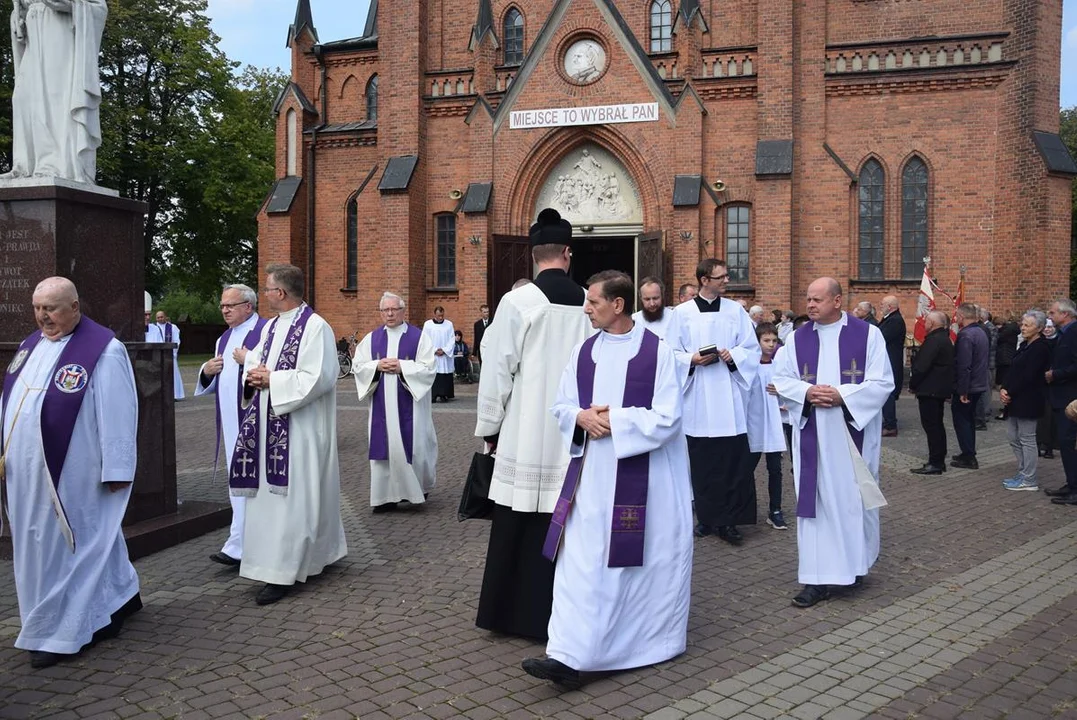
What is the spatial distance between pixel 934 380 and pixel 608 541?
25.1ft

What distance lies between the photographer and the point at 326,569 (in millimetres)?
6270

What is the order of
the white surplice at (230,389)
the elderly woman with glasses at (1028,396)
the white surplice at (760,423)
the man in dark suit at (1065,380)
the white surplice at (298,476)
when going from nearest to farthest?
1. the white surplice at (298,476)
2. the white surplice at (230,389)
3. the white surplice at (760,423)
4. the man in dark suit at (1065,380)
5. the elderly woman with glasses at (1028,396)

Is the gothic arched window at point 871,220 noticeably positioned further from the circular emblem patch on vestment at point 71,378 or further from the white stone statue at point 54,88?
the circular emblem patch on vestment at point 71,378

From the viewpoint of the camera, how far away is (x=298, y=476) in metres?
5.80

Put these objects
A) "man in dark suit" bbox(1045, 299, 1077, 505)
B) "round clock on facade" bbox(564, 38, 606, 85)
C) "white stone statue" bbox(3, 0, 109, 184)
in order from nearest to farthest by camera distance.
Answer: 1. "white stone statue" bbox(3, 0, 109, 184)
2. "man in dark suit" bbox(1045, 299, 1077, 505)
3. "round clock on facade" bbox(564, 38, 606, 85)

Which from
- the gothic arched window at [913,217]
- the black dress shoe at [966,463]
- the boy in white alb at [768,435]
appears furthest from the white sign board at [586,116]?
the boy in white alb at [768,435]

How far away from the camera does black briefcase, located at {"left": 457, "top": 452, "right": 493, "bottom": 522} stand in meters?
4.96

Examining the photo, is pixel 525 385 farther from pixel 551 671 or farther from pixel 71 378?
pixel 71 378

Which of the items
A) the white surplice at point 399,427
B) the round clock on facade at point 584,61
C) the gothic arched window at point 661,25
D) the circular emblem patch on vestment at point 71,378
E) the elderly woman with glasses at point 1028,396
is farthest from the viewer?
the gothic arched window at point 661,25

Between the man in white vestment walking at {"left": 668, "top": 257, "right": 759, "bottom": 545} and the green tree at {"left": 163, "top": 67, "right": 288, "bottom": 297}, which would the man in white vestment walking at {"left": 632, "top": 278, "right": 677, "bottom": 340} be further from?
the green tree at {"left": 163, "top": 67, "right": 288, "bottom": 297}

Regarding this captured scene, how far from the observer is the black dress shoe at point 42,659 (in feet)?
15.1

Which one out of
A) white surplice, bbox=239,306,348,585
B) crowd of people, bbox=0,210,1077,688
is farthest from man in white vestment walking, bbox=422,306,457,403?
white surplice, bbox=239,306,348,585

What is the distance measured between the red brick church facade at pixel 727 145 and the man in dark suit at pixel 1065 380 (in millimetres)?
11213

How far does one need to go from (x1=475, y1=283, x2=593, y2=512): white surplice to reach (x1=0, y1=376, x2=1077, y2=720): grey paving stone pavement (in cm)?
98
